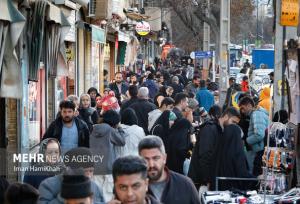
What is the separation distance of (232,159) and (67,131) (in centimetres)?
220

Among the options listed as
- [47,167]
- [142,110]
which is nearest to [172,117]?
[142,110]

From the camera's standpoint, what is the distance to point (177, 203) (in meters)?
6.63

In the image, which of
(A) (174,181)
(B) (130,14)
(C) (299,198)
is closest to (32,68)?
(C) (299,198)

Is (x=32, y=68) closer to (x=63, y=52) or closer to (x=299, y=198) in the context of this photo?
(x=63, y=52)

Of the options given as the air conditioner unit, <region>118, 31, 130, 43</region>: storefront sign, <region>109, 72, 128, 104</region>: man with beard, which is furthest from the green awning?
the air conditioner unit

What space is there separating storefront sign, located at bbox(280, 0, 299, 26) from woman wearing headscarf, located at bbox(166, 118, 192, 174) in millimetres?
2314

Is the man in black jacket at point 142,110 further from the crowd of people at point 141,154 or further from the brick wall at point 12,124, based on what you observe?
the brick wall at point 12,124

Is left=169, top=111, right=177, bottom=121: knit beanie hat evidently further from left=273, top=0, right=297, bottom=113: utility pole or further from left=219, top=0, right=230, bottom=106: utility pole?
left=219, top=0, right=230, bottom=106: utility pole

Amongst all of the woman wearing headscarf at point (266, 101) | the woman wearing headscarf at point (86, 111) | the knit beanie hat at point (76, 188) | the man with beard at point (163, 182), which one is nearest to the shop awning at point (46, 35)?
the woman wearing headscarf at point (86, 111)

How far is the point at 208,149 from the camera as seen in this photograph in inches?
449

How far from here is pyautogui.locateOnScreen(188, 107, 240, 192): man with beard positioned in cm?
1140

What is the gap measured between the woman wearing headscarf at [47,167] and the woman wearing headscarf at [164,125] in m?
4.44

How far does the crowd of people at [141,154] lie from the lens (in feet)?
18.7

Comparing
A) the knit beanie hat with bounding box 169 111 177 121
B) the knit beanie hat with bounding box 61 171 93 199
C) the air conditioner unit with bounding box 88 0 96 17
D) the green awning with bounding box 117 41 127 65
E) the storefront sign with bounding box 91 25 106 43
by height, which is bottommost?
the knit beanie hat with bounding box 169 111 177 121
